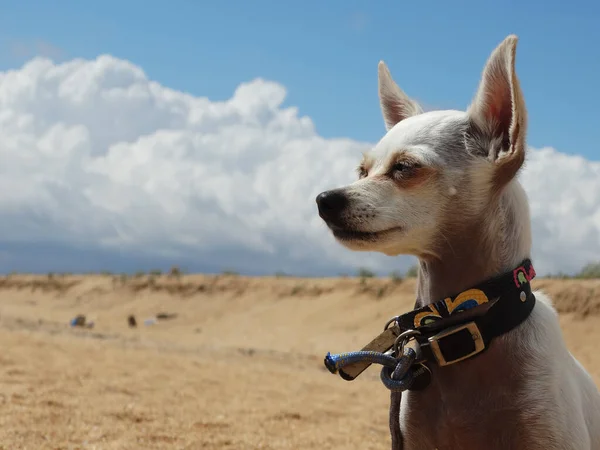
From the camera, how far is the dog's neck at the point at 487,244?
9.61ft

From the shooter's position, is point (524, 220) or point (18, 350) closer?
point (524, 220)

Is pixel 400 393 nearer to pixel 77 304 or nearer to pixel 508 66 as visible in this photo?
pixel 508 66

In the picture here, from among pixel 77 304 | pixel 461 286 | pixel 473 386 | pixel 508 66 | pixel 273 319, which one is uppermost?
pixel 77 304

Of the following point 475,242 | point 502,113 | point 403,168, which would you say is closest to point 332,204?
point 403,168

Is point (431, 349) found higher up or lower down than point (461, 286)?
lower down

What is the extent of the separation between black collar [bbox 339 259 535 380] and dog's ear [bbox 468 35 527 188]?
0.43 m

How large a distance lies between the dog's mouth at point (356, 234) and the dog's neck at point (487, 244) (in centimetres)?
25

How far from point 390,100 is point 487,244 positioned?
1149 millimetres

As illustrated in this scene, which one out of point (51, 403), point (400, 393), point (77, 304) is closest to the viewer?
point (400, 393)

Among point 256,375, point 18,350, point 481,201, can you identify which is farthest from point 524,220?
point 18,350

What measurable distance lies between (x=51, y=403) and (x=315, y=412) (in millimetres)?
2807

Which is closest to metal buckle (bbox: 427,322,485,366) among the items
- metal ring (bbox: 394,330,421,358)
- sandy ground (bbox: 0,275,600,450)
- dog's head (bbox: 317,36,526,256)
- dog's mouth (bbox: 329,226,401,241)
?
metal ring (bbox: 394,330,421,358)

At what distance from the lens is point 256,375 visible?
10.7 metres

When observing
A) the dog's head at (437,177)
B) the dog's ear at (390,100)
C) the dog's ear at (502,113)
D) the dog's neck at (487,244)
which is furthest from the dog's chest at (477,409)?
the dog's ear at (390,100)
